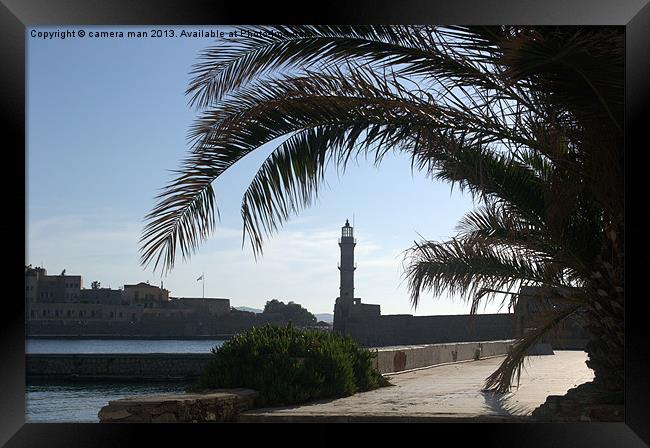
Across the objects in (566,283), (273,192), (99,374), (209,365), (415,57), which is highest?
(415,57)

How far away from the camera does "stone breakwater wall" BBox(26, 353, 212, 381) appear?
41.3 m

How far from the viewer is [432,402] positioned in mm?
11211

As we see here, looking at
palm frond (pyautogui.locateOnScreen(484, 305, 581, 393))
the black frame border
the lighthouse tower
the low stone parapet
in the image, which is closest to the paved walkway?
the low stone parapet

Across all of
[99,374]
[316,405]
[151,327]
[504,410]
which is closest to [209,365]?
[316,405]

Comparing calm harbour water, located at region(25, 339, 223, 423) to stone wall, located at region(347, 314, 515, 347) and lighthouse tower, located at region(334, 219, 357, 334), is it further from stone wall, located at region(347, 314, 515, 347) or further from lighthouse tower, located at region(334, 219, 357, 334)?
stone wall, located at region(347, 314, 515, 347)

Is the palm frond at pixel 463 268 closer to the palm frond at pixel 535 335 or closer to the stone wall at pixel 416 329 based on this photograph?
the palm frond at pixel 535 335

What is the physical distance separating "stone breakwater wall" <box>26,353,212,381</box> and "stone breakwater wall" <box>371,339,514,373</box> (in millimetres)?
18301

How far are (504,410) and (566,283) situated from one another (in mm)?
2308

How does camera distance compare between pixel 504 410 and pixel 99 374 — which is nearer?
pixel 504 410

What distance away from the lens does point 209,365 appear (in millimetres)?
10859

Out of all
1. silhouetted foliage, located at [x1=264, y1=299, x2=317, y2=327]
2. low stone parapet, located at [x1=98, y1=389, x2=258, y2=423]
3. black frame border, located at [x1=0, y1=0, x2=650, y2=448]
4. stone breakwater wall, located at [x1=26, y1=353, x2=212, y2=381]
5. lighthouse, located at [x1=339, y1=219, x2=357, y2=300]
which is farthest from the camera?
silhouetted foliage, located at [x1=264, y1=299, x2=317, y2=327]

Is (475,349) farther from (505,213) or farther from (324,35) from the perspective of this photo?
(324,35)
